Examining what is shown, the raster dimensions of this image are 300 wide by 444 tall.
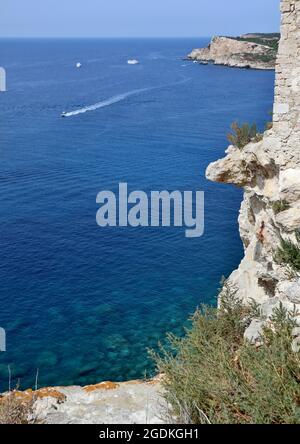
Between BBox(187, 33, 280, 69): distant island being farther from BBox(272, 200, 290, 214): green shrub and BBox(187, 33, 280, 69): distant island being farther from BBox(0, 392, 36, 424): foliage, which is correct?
BBox(0, 392, 36, 424): foliage

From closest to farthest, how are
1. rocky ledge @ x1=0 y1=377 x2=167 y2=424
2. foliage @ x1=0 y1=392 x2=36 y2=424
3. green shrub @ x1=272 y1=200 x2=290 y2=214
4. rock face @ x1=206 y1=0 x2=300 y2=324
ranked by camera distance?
foliage @ x1=0 y1=392 x2=36 y2=424, rocky ledge @ x1=0 y1=377 x2=167 y2=424, rock face @ x1=206 y1=0 x2=300 y2=324, green shrub @ x1=272 y1=200 x2=290 y2=214

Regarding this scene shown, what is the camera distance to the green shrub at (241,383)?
6.57 meters

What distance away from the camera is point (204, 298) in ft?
80.2

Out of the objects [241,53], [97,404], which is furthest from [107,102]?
[241,53]

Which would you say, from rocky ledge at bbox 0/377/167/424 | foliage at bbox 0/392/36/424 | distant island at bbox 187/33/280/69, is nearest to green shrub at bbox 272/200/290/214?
rocky ledge at bbox 0/377/167/424

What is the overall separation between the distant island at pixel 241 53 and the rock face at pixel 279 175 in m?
111

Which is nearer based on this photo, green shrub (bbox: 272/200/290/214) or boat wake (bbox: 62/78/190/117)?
green shrub (bbox: 272/200/290/214)

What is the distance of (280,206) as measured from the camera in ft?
37.3

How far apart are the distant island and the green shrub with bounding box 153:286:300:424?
11831cm

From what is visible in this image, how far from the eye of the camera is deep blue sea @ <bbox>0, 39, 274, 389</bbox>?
21.2 metres

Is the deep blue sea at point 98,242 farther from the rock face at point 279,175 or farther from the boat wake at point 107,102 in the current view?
the rock face at point 279,175

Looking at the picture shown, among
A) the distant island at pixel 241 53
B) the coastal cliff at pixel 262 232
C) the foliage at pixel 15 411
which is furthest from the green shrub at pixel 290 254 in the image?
the distant island at pixel 241 53

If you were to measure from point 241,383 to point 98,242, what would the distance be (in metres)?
22.7
